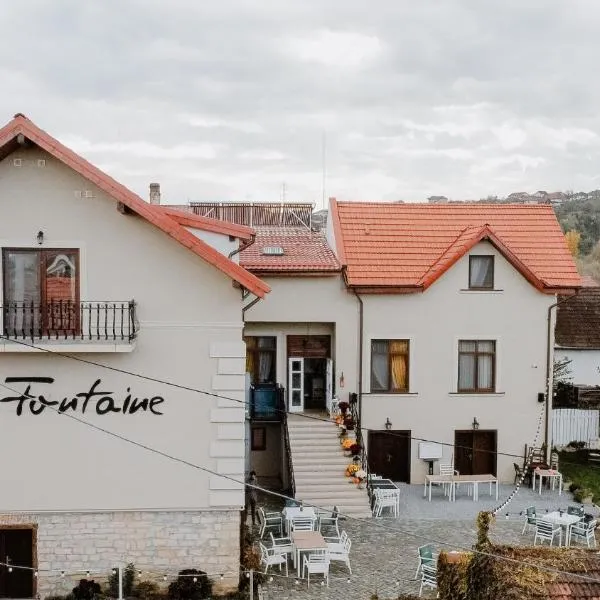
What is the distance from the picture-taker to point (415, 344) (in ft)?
78.2

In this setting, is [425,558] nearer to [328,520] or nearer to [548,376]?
[328,520]

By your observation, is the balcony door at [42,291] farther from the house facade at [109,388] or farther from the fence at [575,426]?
the fence at [575,426]

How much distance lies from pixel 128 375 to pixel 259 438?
946 cm

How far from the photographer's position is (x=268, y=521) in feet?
65.0

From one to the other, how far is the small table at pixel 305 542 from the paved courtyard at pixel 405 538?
417 mm

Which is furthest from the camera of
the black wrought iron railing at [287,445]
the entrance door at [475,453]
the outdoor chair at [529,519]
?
the entrance door at [475,453]

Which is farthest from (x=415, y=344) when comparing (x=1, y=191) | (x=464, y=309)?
(x=1, y=191)

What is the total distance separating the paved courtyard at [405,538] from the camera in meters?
16.3

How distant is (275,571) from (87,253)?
863 cm

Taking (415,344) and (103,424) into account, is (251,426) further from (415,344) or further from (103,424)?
(103,424)

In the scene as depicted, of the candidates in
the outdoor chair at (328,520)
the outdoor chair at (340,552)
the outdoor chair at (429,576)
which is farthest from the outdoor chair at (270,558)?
the outdoor chair at (429,576)

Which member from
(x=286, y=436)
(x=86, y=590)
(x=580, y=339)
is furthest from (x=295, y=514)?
(x=580, y=339)

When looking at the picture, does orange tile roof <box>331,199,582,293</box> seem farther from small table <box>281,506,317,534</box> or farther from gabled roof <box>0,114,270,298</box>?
gabled roof <box>0,114,270,298</box>

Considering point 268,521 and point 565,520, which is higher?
point 565,520
